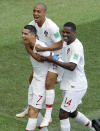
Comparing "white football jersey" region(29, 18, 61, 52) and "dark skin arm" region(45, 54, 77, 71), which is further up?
"white football jersey" region(29, 18, 61, 52)

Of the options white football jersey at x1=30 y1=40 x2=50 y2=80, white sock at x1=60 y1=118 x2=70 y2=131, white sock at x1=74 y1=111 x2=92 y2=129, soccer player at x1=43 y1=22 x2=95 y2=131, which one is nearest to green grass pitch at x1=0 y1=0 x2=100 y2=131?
white sock at x1=74 y1=111 x2=92 y2=129

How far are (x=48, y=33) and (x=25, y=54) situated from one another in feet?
19.5

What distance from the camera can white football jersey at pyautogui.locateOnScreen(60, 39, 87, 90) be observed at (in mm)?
11125

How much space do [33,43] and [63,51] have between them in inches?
34.5

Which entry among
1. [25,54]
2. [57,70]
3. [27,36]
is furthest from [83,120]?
[25,54]

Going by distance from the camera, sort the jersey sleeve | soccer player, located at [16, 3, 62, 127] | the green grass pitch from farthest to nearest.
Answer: the green grass pitch, soccer player, located at [16, 3, 62, 127], the jersey sleeve

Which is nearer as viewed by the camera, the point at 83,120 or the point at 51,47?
the point at 51,47

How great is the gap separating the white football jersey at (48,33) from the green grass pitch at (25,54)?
1.94 metres

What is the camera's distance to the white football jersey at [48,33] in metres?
11.9

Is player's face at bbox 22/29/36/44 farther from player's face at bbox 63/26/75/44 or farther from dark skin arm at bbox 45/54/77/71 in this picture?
player's face at bbox 63/26/75/44

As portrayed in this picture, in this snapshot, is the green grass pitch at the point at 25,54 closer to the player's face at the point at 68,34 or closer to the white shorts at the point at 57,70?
the white shorts at the point at 57,70

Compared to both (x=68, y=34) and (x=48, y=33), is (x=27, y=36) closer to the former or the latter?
(x=68, y=34)

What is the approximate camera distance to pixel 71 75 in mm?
11367

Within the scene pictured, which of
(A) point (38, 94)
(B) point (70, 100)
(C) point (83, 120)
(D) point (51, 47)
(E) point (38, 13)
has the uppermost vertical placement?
(E) point (38, 13)
